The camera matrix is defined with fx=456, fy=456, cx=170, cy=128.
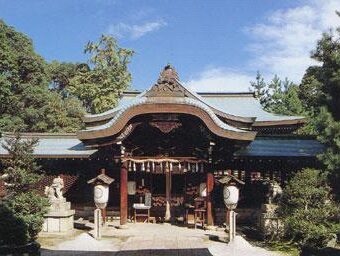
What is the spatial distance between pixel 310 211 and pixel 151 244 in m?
5.62

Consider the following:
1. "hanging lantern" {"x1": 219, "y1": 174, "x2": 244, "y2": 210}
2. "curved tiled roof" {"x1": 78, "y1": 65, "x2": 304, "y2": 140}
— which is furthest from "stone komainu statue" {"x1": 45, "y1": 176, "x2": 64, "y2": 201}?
"hanging lantern" {"x1": 219, "y1": 174, "x2": 244, "y2": 210}

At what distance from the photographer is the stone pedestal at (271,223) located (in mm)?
17484

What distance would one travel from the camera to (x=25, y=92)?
46.8 m

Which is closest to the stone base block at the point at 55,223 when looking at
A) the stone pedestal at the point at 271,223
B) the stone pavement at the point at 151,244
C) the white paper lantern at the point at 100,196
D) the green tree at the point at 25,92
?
the stone pavement at the point at 151,244

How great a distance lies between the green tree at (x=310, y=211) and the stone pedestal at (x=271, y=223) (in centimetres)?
50

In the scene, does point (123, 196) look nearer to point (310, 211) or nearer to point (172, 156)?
point (172, 156)

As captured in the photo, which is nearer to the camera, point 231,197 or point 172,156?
point 231,197

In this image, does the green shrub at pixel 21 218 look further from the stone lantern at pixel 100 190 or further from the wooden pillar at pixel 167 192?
the wooden pillar at pixel 167 192

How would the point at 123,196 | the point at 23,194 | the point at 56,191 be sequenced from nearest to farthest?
the point at 23,194, the point at 56,191, the point at 123,196

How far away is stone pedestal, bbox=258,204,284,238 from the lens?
1748 centimetres

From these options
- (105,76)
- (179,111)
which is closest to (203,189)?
(179,111)

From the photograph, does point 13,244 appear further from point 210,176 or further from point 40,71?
point 40,71

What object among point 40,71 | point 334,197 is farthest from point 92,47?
point 334,197

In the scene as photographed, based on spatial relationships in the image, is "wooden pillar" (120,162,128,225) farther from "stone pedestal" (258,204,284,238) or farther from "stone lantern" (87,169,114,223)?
"stone pedestal" (258,204,284,238)
